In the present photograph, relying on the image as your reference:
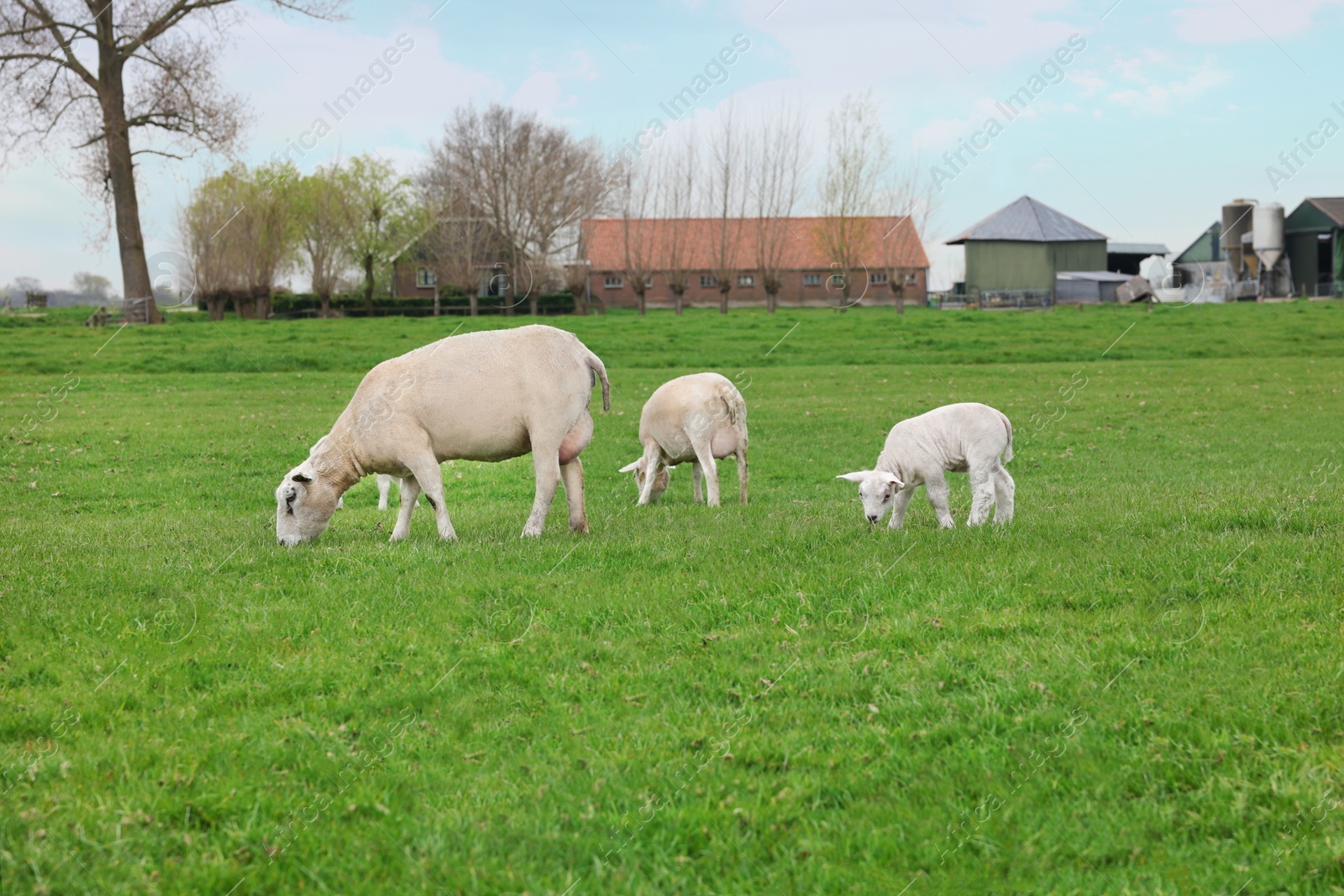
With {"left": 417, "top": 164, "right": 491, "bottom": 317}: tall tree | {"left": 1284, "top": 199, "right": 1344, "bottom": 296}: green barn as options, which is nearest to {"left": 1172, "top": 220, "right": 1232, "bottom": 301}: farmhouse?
{"left": 1284, "top": 199, "right": 1344, "bottom": 296}: green barn

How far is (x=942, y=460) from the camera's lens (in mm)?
10625

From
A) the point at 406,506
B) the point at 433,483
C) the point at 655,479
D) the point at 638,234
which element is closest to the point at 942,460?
the point at 655,479

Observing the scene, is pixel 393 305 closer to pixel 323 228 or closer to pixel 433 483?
pixel 323 228

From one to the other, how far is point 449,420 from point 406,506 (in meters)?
1.15

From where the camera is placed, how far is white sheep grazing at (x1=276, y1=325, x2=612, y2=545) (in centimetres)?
1006

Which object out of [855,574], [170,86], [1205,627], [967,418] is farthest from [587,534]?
[170,86]

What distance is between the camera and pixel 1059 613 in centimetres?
696

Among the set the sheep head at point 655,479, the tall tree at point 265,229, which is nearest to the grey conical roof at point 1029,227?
the tall tree at point 265,229

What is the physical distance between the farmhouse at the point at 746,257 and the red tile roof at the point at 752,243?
0.24 ft

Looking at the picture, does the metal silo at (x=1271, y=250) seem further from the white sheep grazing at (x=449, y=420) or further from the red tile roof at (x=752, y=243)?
the white sheep grazing at (x=449, y=420)

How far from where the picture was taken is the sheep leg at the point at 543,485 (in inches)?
402

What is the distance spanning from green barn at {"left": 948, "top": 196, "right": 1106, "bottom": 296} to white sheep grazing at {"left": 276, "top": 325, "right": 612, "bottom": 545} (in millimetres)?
76166

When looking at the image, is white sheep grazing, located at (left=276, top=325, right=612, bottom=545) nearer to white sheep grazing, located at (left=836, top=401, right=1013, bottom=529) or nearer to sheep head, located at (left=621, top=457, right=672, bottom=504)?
white sheep grazing, located at (left=836, top=401, right=1013, bottom=529)

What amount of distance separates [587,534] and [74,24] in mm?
41644
